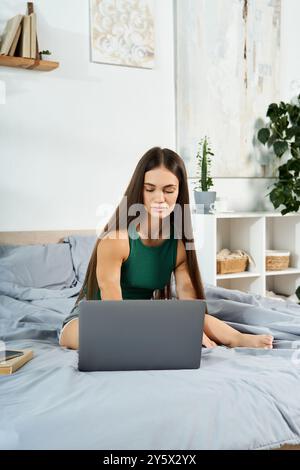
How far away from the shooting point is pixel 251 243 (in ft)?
12.4

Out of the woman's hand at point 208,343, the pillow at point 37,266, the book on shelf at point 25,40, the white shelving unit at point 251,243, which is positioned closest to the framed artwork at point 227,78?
the white shelving unit at point 251,243

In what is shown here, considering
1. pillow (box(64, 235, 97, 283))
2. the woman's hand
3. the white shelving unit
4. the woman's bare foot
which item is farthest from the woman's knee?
the white shelving unit

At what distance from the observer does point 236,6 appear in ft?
12.8

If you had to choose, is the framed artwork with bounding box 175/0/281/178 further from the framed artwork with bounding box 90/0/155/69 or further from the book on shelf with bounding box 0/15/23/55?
the book on shelf with bounding box 0/15/23/55

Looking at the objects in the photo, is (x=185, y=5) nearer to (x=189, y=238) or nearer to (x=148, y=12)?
(x=148, y=12)

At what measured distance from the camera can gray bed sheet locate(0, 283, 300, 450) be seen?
115 cm

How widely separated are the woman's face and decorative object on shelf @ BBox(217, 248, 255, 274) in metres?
1.89

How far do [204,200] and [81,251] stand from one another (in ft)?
2.91

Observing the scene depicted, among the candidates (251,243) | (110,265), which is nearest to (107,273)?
(110,265)

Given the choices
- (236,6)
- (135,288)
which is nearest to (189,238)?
(135,288)

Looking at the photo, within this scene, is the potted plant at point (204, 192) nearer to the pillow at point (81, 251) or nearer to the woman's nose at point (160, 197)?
the pillow at point (81, 251)

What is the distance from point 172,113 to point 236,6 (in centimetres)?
90

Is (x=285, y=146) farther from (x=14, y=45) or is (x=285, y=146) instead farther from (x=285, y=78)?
(x=14, y=45)

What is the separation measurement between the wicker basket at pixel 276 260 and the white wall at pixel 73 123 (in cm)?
100
